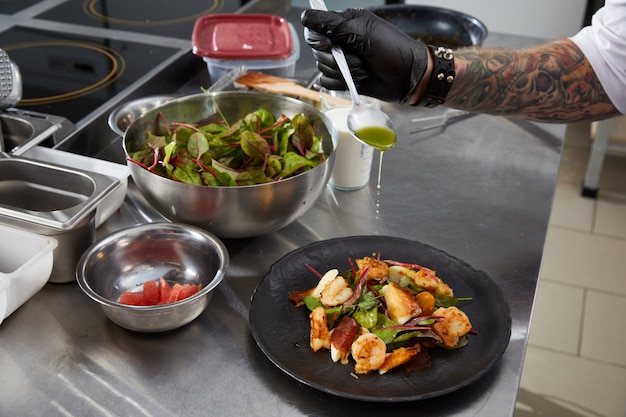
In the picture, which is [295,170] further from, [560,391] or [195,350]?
Answer: [560,391]

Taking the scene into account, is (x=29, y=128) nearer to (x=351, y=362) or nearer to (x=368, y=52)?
(x=368, y=52)

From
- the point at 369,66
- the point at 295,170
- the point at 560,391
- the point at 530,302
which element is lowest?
the point at 560,391

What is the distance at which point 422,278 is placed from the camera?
43.9 inches

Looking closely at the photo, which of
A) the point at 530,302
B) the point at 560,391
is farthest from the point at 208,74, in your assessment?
the point at 560,391

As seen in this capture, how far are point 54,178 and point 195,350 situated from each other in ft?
1.39

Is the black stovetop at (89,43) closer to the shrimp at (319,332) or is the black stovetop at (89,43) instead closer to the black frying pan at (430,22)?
the black frying pan at (430,22)

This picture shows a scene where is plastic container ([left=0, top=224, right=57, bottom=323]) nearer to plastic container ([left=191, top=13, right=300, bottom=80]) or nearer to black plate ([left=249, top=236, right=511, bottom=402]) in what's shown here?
black plate ([left=249, top=236, right=511, bottom=402])

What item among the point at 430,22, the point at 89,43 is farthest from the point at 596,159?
the point at 89,43

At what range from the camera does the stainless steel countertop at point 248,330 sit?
0.96 metres

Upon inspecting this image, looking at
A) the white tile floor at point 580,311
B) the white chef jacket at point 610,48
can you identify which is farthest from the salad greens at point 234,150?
the white tile floor at point 580,311

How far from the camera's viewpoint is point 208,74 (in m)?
1.96

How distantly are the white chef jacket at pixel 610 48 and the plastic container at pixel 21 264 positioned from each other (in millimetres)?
1089

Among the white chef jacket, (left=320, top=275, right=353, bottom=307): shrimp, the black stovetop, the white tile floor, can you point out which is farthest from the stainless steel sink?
the white tile floor

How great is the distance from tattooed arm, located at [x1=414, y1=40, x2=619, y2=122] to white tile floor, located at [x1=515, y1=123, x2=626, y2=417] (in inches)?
38.7
